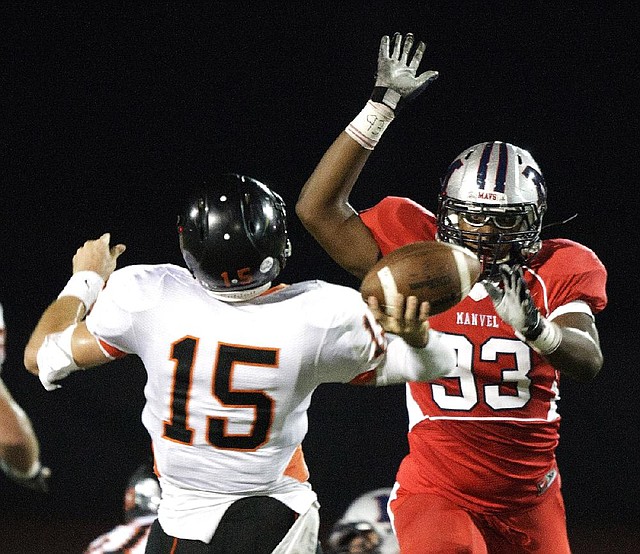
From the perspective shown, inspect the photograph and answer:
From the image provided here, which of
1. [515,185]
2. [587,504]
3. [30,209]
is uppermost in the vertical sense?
[515,185]

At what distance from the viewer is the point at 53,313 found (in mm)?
2723

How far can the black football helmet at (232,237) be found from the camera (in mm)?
2449

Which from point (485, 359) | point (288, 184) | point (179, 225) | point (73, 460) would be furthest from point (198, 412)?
point (288, 184)

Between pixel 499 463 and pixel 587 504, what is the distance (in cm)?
232

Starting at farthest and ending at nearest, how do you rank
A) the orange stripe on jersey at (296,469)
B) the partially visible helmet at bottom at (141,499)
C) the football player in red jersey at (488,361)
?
the partially visible helmet at bottom at (141,499) < the football player in red jersey at (488,361) < the orange stripe on jersey at (296,469)

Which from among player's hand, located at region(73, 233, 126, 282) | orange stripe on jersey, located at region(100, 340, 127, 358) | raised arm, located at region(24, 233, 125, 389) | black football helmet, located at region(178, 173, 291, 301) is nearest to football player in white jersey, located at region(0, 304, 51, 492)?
raised arm, located at region(24, 233, 125, 389)

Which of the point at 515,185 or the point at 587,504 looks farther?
the point at 587,504

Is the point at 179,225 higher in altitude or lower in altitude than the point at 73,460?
higher

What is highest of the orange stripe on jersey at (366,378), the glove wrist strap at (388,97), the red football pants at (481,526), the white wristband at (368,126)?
the glove wrist strap at (388,97)

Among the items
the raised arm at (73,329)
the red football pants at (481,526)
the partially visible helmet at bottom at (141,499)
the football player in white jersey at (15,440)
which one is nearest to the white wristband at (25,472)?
the football player in white jersey at (15,440)

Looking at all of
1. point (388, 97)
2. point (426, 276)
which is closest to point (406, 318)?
point (426, 276)

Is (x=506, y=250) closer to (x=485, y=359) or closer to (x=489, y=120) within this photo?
(x=485, y=359)

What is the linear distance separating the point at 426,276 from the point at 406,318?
118mm

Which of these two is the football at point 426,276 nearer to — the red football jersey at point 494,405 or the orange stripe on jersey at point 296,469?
the orange stripe on jersey at point 296,469
